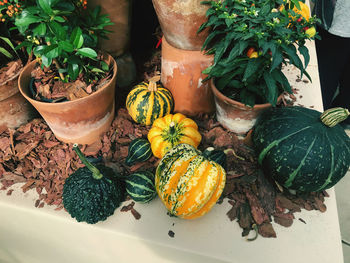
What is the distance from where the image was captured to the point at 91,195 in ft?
3.33

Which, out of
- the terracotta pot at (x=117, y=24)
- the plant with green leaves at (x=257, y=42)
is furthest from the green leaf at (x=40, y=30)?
the plant with green leaves at (x=257, y=42)

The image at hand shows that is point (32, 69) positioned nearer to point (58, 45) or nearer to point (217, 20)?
point (58, 45)

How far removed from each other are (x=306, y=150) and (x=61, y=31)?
1.09 m

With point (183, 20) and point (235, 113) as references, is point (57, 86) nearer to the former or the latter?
point (183, 20)

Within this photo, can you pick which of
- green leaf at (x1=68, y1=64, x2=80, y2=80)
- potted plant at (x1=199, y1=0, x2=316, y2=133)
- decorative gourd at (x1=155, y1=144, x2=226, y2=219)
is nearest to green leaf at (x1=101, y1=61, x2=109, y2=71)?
green leaf at (x1=68, y1=64, x2=80, y2=80)

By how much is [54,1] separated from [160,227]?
967 millimetres

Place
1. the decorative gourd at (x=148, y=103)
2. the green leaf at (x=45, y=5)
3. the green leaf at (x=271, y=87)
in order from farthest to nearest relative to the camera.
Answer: the decorative gourd at (x=148, y=103)
the green leaf at (x=271, y=87)
the green leaf at (x=45, y=5)

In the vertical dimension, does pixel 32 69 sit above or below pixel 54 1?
below

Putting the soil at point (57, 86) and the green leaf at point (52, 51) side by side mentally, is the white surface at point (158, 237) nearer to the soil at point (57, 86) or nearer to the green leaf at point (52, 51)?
the soil at point (57, 86)

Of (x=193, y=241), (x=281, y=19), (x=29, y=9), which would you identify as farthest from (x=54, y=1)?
(x=193, y=241)

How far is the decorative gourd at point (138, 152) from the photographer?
1.26 m

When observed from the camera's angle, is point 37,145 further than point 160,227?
Yes

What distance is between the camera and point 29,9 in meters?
0.98

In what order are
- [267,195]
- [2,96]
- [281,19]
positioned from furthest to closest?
[2,96]
[267,195]
[281,19]
